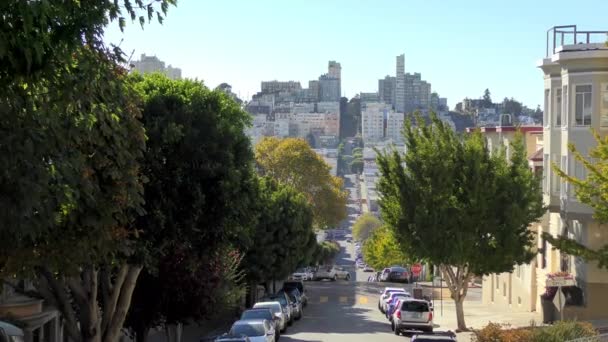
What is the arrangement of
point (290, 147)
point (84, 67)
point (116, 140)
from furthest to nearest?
point (290, 147) < point (116, 140) < point (84, 67)

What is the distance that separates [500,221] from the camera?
3416cm

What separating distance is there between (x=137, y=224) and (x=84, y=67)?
6.94 metres

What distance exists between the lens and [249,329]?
27875 mm

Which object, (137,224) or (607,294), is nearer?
(137,224)

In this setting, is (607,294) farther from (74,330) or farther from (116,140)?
(116,140)

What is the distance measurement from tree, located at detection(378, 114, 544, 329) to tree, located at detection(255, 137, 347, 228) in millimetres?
46370

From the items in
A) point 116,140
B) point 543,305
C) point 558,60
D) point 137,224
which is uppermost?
point 558,60

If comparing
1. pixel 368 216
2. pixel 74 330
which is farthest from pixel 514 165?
pixel 368 216

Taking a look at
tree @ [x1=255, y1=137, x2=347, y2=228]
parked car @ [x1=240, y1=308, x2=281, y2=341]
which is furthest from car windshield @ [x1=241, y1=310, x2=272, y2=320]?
tree @ [x1=255, y1=137, x2=347, y2=228]

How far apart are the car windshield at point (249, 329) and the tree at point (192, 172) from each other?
21.7 ft

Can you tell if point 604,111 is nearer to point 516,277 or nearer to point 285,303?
point 285,303

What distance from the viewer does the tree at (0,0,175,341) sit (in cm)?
990

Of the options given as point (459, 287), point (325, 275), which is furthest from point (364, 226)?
point (459, 287)

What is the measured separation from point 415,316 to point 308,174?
4771 centimetres
